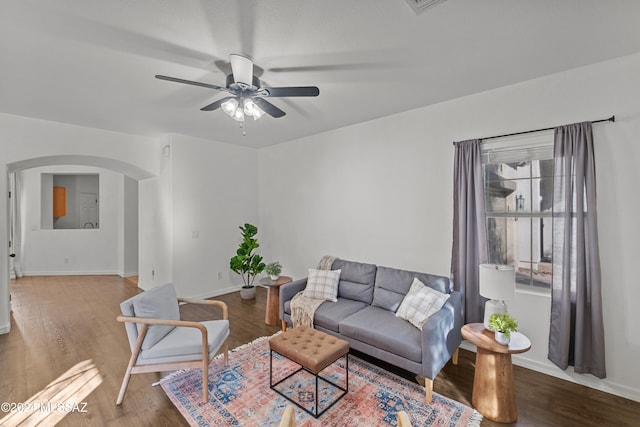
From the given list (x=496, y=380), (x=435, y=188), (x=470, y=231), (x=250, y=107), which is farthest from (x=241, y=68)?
(x=496, y=380)

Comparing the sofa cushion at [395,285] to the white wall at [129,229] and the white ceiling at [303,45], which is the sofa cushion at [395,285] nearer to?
the white ceiling at [303,45]

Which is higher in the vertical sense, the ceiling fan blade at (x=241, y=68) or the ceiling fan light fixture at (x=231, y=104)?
the ceiling fan blade at (x=241, y=68)

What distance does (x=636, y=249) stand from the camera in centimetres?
236

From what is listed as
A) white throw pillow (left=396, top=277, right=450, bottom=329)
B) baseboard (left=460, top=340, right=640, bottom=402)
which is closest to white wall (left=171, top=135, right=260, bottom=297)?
white throw pillow (left=396, top=277, right=450, bottom=329)

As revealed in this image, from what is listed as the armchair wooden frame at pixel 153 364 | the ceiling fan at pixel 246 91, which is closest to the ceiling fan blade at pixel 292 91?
the ceiling fan at pixel 246 91

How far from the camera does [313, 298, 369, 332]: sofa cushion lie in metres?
3.05

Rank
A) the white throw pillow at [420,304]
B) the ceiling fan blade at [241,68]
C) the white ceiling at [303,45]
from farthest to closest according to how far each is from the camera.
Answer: the white throw pillow at [420,304] < the ceiling fan blade at [241,68] < the white ceiling at [303,45]

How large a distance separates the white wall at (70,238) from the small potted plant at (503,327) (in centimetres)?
776

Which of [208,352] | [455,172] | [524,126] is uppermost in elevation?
[524,126]

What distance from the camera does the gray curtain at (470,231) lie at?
3.02 m

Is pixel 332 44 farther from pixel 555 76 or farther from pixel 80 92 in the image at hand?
pixel 80 92

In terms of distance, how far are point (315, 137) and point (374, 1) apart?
3.10 metres

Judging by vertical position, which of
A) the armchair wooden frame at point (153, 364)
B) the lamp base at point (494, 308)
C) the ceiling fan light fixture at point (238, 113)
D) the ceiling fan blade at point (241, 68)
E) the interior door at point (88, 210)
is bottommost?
the armchair wooden frame at point (153, 364)

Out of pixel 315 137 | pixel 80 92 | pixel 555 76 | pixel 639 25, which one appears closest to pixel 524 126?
pixel 555 76
